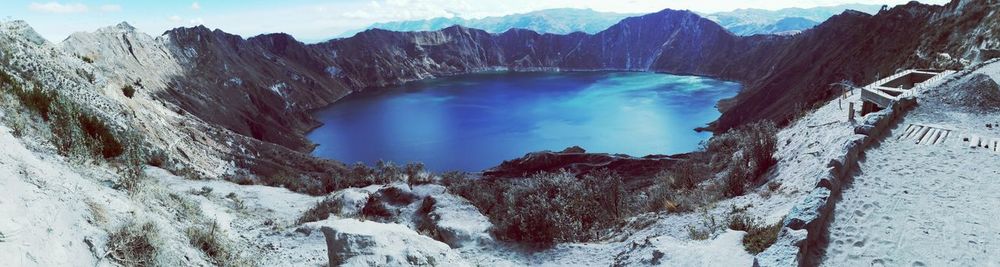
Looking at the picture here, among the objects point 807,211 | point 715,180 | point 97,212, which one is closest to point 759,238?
point 807,211

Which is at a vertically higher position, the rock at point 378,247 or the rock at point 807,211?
the rock at point 807,211

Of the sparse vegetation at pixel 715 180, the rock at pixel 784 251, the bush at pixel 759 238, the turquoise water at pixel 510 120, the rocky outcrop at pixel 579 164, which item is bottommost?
the turquoise water at pixel 510 120

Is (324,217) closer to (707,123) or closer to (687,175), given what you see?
(687,175)

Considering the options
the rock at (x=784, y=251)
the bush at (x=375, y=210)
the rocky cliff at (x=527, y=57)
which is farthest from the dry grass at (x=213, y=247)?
the rocky cliff at (x=527, y=57)

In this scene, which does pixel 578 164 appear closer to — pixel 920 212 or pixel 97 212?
pixel 920 212

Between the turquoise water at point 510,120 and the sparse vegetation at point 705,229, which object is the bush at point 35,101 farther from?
the turquoise water at point 510,120

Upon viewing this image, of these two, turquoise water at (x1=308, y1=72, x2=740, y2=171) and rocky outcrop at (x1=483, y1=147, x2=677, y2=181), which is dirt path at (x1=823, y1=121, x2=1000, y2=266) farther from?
turquoise water at (x1=308, y1=72, x2=740, y2=171)

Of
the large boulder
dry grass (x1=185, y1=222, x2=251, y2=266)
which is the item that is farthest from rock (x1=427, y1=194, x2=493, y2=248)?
the large boulder
